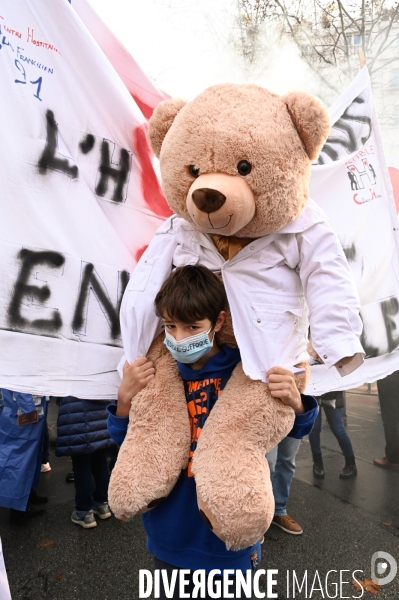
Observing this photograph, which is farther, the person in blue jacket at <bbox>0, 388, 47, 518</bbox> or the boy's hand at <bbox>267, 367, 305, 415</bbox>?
the person in blue jacket at <bbox>0, 388, 47, 518</bbox>

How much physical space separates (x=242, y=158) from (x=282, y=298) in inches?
18.7

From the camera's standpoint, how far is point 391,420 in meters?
5.29

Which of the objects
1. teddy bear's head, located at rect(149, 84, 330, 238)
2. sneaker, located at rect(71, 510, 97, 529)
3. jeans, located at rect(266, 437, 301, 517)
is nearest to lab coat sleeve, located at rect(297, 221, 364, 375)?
teddy bear's head, located at rect(149, 84, 330, 238)

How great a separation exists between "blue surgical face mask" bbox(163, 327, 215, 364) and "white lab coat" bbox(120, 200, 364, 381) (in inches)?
4.4

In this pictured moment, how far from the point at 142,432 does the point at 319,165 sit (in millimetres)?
1967

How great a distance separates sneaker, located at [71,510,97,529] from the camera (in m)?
3.62

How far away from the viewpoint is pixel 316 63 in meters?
11.5

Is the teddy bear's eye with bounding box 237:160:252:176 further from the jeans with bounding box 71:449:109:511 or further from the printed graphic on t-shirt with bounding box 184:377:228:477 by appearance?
the jeans with bounding box 71:449:109:511

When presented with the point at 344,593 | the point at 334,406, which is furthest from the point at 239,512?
the point at 334,406

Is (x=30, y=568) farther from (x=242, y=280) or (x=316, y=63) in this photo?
(x=316, y=63)

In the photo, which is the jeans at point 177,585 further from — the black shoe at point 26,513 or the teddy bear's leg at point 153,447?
A: the black shoe at point 26,513

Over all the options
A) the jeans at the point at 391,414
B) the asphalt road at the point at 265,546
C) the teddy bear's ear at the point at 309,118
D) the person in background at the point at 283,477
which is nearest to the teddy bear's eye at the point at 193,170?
the teddy bear's ear at the point at 309,118

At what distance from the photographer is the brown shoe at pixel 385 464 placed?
5.26 meters

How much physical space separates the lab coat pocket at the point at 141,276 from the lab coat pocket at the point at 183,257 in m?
0.10
